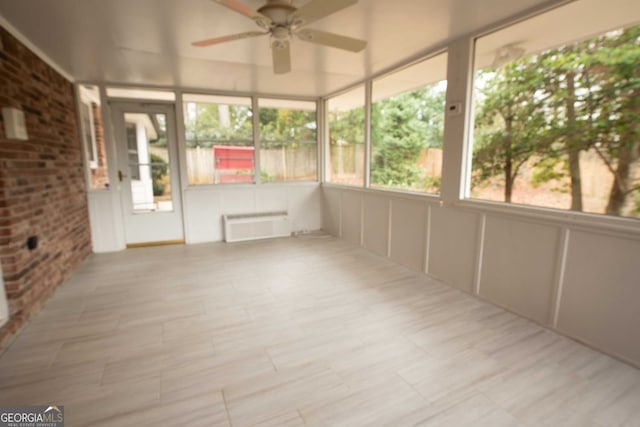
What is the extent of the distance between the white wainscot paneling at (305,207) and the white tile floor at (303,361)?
2425mm

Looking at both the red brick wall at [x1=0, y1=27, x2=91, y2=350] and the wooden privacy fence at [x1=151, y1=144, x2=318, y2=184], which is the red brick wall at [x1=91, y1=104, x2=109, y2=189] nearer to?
the red brick wall at [x1=0, y1=27, x2=91, y2=350]

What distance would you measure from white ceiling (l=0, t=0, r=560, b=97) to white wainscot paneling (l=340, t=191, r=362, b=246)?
175 cm

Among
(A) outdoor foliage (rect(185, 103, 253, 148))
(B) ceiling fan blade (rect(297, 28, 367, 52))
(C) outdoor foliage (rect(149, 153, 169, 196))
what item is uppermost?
(B) ceiling fan blade (rect(297, 28, 367, 52))

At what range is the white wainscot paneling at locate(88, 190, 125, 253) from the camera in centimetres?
447

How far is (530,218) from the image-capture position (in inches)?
98.3

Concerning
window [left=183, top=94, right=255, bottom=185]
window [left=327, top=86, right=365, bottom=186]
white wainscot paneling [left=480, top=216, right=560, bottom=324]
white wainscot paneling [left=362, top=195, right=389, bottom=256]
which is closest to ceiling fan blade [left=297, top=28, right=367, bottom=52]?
white wainscot paneling [left=480, top=216, right=560, bottom=324]

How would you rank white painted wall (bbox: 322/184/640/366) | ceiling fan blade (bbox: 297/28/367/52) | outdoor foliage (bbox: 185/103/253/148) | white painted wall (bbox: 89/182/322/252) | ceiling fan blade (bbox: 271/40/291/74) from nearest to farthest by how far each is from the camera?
1. white painted wall (bbox: 322/184/640/366)
2. ceiling fan blade (bbox: 297/28/367/52)
3. ceiling fan blade (bbox: 271/40/291/74)
4. white painted wall (bbox: 89/182/322/252)
5. outdoor foliage (bbox: 185/103/253/148)

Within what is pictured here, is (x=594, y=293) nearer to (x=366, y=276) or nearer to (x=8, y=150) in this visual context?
(x=366, y=276)

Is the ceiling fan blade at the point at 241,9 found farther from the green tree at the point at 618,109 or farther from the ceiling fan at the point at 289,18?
the green tree at the point at 618,109

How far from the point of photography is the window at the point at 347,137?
4.86 meters

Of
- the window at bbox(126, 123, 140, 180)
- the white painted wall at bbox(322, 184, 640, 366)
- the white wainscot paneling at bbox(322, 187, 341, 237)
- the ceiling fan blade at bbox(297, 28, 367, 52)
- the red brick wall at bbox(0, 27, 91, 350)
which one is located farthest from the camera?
the white wainscot paneling at bbox(322, 187, 341, 237)

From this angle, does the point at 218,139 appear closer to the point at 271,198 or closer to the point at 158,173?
the point at 158,173

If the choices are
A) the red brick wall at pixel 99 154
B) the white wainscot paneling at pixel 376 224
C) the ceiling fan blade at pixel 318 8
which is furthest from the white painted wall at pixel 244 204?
the ceiling fan blade at pixel 318 8

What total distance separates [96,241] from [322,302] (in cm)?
370
